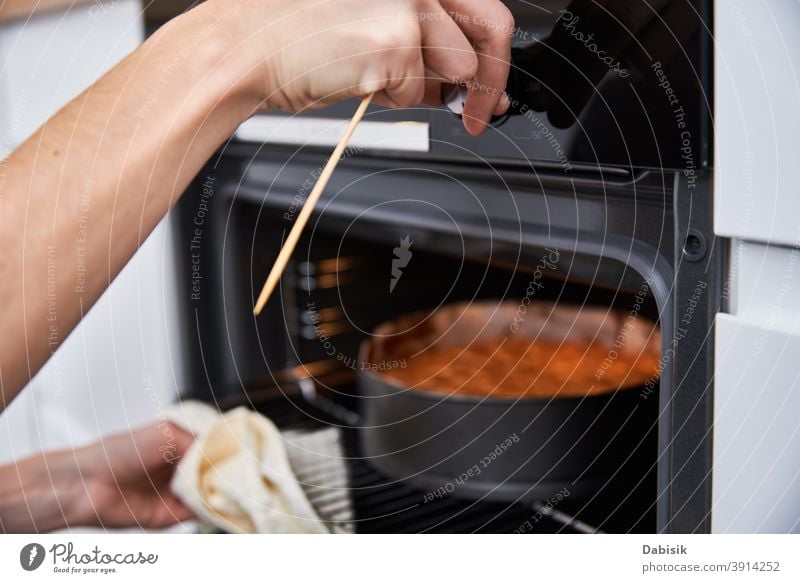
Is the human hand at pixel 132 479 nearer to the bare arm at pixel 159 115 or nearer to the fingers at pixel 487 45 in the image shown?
the bare arm at pixel 159 115

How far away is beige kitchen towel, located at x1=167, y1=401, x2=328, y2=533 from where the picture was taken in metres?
0.55

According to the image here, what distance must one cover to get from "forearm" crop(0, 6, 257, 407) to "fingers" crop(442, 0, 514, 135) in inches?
4.3

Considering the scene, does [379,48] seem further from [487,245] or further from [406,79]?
[487,245]

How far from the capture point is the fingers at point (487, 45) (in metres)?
0.38

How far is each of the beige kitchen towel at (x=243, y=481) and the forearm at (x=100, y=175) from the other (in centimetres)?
19

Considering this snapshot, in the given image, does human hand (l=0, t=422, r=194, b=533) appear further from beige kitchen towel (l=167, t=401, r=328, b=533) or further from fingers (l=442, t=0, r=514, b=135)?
fingers (l=442, t=0, r=514, b=135)

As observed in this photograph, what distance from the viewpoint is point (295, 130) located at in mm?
539

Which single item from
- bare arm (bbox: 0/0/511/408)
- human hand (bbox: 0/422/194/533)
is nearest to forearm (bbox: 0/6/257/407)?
bare arm (bbox: 0/0/511/408)

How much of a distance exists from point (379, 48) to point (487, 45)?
0.17ft

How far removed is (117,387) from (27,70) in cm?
34

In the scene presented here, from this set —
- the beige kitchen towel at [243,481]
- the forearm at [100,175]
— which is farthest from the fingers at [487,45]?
the beige kitchen towel at [243,481]

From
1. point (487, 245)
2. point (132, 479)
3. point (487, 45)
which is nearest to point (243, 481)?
Result: point (132, 479)
